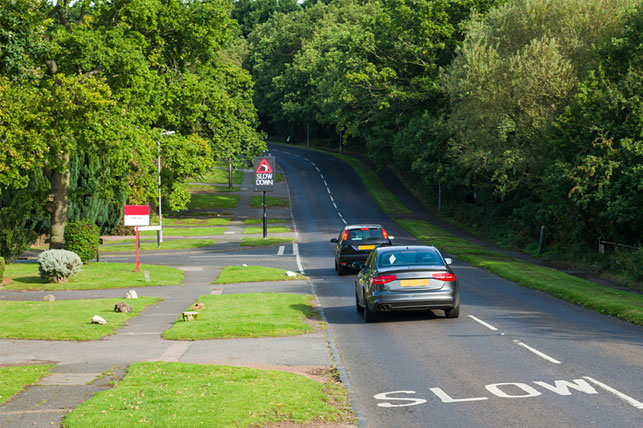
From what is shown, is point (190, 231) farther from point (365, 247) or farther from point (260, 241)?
point (365, 247)

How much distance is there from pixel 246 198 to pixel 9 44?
61.3m

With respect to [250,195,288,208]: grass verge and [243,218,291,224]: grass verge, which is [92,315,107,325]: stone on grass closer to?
[243,218,291,224]: grass verge

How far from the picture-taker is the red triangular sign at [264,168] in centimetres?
5331

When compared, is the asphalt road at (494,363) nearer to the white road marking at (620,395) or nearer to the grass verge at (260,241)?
the white road marking at (620,395)

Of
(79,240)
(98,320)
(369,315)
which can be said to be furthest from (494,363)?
(79,240)

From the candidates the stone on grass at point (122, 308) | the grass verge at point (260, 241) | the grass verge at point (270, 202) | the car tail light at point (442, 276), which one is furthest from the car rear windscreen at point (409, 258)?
the grass verge at point (270, 202)

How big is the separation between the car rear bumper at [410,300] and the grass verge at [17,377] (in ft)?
24.2

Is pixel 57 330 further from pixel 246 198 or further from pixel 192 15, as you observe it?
pixel 246 198

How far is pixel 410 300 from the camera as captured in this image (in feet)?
56.3

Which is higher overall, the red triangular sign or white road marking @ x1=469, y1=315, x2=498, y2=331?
the red triangular sign

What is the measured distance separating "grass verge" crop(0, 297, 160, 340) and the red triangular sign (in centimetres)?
2956

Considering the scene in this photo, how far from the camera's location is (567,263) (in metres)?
37.0

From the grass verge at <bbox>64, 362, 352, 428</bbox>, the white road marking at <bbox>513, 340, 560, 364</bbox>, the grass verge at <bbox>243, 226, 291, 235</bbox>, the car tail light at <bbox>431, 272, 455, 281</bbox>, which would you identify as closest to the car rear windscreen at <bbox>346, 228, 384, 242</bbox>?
the car tail light at <bbox>431, 272, 455, 281</bbox>

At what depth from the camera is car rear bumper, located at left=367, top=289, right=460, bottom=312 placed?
17.2m
